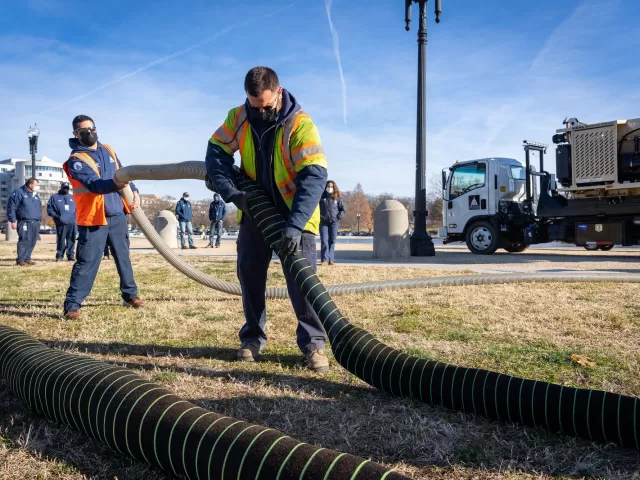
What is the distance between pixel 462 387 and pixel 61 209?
40.0 ft

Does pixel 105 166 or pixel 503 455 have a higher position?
pixel 105 166

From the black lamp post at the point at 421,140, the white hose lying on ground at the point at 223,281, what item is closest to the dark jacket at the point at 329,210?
the black lamp post at the point at 421,140

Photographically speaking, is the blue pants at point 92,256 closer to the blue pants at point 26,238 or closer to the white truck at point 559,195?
the blue pants at point 26,238

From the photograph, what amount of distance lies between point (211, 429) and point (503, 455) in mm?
1145

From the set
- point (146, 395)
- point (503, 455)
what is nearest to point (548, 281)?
point (503, 455)

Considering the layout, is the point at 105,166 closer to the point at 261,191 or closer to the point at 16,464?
the point at 261,191

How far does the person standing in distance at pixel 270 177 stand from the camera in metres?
3.11

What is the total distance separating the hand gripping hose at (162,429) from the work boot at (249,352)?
101 cm

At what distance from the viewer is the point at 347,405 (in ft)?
8.70

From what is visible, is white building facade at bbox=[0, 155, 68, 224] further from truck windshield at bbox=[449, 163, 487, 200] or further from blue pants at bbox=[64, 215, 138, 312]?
blue pants at bbox=[64, 215, 138, 312]

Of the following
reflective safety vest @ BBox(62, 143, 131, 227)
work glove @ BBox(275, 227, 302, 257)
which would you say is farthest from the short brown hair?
reflective safety vest @ BBox(62, 143, 131, 227)

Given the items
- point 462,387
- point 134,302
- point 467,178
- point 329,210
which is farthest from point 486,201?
point 462,387

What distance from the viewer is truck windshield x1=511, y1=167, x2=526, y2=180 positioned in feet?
46.8

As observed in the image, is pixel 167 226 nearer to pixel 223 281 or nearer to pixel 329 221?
pixel 329 221
